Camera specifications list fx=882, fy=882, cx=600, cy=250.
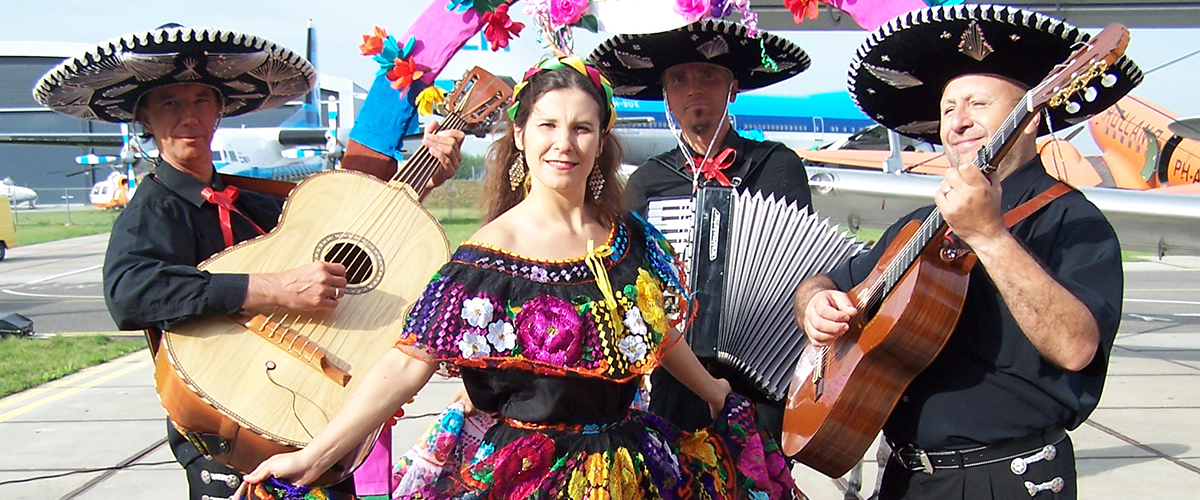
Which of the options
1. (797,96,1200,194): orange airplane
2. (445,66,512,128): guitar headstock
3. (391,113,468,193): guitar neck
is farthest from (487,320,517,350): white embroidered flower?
(797,96,1200,194): orange airplane

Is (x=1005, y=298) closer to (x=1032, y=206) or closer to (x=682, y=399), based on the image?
(x=1032, y=206)

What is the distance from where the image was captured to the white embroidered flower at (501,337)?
6.33ft

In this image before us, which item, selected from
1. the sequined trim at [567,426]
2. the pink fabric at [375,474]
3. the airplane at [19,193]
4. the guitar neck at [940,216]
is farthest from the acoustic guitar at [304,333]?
the airplane at [19,193]

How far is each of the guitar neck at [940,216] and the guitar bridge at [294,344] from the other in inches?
60.1

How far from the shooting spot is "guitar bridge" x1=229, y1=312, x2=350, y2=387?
257cm

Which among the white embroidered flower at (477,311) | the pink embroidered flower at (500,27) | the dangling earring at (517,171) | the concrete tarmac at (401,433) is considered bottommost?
the concrete tarmac at (401,433)

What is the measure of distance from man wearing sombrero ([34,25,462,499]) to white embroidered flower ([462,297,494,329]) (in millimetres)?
816

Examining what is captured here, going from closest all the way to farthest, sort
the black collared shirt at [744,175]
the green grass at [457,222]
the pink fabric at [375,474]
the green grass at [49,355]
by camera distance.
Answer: the black collared shirt at [744,175], the pink fabric at [375,474], the green grass at [49,355], the green grass at [457,222]

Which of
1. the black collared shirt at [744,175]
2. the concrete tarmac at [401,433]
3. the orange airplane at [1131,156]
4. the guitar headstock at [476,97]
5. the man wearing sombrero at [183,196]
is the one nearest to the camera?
the man wearing sombrero at [183,196]

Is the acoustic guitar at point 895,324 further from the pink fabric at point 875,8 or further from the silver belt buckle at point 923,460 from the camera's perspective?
the pink fabric at point 875,8

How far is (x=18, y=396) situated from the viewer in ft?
21.6

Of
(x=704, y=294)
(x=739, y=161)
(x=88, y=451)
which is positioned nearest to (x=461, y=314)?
(x=704, y=294)

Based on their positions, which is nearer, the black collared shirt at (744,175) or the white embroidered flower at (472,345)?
the white embroidered flower at (472,345)

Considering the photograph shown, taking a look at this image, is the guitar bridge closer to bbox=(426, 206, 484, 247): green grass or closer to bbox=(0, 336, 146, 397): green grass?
bbox=(0, 336, 146, 397): green grass
